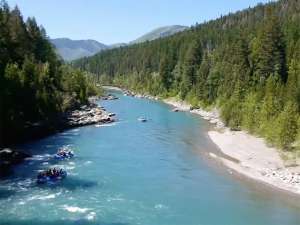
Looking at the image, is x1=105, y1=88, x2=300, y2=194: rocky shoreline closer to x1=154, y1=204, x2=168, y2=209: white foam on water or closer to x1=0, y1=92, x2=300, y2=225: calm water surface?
x1=0, y1=92, x2=300, y2=225: calm water surface

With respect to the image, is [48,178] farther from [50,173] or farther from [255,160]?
[255,160]

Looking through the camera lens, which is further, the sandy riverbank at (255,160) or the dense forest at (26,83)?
the dense forest at (26,83)

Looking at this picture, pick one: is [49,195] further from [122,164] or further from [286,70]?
[286,70]

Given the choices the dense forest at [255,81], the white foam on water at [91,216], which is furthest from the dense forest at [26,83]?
the dense forest at [255,81]

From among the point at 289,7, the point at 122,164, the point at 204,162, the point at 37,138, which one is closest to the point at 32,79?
the point at 37,138

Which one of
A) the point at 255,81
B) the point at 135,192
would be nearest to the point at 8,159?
the point at 135,192

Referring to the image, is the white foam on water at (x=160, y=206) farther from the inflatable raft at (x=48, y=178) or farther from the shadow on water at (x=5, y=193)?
the shadow on water at (x=5, y=193)

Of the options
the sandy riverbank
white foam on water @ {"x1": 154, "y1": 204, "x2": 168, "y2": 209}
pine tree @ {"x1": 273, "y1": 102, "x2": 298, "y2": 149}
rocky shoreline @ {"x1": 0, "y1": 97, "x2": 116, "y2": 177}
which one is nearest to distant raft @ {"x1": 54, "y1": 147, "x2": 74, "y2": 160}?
rocky shoreline @ {"x1": 0, "y1": 97, "x2": 116, "y2": 177}
